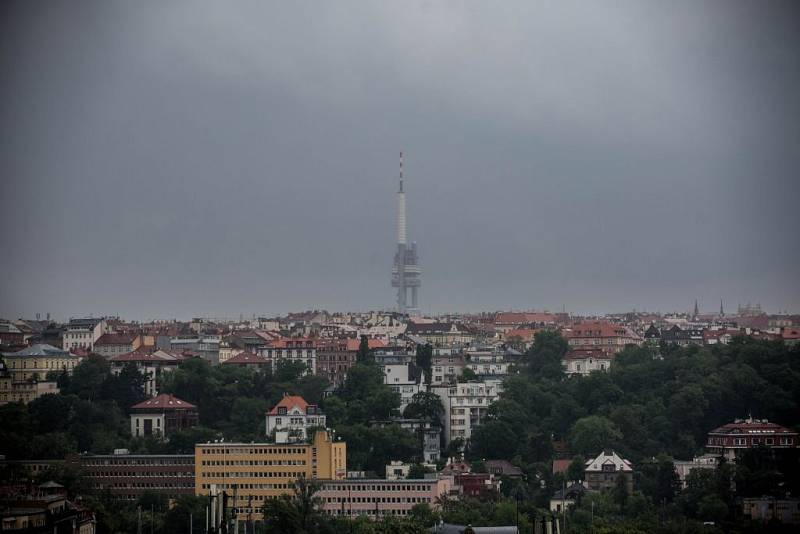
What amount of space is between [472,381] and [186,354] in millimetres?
9772

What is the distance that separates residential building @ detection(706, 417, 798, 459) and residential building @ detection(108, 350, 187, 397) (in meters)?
14.7

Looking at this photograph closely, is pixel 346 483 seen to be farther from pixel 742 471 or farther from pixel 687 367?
pixel 687 367

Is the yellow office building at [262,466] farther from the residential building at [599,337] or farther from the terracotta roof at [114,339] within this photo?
the terracotta roof at [114,339]

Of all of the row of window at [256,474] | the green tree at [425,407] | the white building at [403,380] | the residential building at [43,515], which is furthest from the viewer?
the white building at [403,380]

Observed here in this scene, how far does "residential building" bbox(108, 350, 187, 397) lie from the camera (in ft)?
178

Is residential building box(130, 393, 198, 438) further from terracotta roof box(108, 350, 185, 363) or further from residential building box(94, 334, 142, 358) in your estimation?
residential building box(94, 334, 142, 358)

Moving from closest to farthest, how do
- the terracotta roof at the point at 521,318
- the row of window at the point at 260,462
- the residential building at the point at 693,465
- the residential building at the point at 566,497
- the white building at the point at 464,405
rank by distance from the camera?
the residential building at the point at 566,497 → the row of window at the point at 260,462 → the residential building at the point at 693,465 → the white building at the point at 464,405 → the terracotta roof at the point at 521,318

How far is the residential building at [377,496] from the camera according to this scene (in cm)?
4059

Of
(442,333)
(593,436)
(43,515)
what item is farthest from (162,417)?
(442,333)

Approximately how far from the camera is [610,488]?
140 feet

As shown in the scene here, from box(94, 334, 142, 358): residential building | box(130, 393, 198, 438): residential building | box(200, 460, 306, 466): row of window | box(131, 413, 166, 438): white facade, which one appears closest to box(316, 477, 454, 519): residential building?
box(200, 460, 306, 466): row of window

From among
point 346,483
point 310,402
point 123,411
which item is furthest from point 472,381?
point 346,483

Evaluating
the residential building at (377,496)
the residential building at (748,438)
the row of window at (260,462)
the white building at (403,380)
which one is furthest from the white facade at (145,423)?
the residential building at (748,438)

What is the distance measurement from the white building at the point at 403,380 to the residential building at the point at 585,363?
4.21 metres
